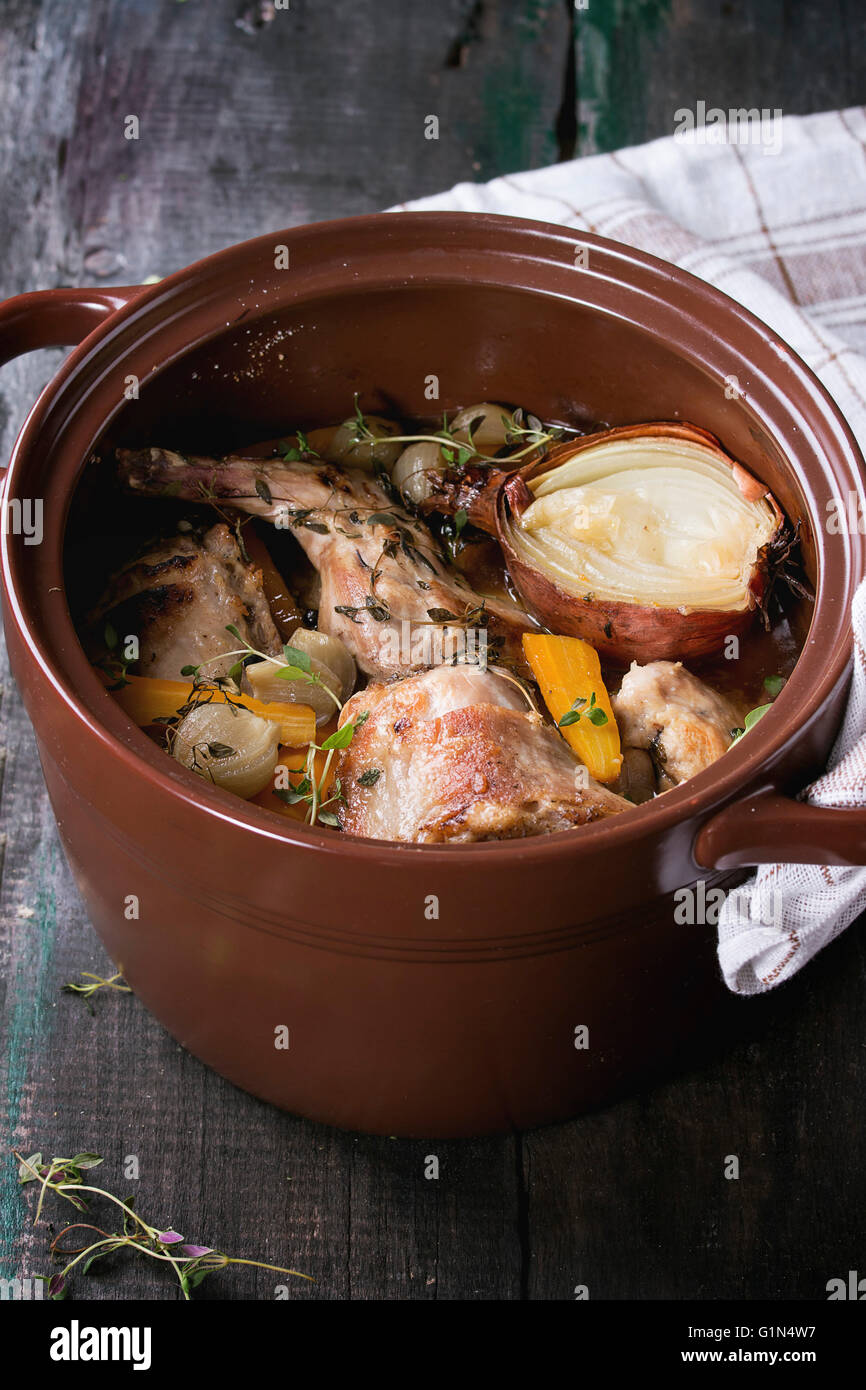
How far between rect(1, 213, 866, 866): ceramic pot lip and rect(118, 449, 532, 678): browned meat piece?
0.44 feet

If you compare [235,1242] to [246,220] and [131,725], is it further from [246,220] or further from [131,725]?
[246,220]

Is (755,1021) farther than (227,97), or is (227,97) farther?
(227,97)

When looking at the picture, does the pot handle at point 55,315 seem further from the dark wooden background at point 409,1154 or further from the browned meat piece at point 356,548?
the dark wooden background at point 409,1154

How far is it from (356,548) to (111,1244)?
893mm

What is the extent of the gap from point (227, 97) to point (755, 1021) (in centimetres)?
210

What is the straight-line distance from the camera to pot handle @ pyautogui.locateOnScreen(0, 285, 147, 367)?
5.50 ft

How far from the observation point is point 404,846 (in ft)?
4.12

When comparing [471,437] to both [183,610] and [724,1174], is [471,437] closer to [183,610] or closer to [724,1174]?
[183,610]

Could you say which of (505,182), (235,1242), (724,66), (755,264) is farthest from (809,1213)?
(724,66)

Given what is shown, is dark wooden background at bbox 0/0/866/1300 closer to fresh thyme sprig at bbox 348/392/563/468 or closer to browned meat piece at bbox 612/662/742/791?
browned meat piece at bbox 612/662/742/791

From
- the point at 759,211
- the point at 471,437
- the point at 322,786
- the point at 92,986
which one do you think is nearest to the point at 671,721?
the point at 322,786

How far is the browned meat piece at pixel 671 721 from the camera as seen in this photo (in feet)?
4.93

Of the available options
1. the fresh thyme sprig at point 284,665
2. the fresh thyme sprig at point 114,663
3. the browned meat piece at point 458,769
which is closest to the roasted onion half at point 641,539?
the browned meat piece at point 458,769

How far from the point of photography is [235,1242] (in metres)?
1.68
